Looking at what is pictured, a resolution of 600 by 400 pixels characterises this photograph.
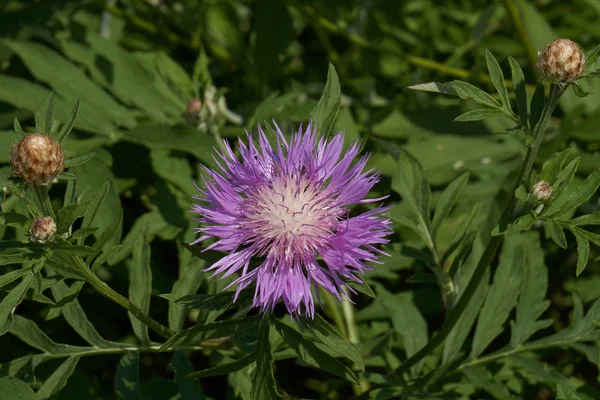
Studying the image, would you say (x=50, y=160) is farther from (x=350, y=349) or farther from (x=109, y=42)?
(x=109, y=42)

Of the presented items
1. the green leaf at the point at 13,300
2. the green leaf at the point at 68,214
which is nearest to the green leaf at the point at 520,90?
the green leaf at the point at 68,214

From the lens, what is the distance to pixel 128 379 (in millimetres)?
2441

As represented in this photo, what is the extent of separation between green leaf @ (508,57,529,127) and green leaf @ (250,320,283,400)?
97 centimetres

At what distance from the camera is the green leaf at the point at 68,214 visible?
1.90 meters

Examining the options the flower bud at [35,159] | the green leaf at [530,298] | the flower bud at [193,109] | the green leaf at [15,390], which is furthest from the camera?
the flower bud at [193,109]

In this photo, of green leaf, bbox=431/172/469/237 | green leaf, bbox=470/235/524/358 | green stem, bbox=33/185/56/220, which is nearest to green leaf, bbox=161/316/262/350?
green stem, bbox=33/185/56/220

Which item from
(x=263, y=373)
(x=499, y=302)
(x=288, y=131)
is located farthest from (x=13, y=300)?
(x=288, y=131)

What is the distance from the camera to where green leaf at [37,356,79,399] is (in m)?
2.38

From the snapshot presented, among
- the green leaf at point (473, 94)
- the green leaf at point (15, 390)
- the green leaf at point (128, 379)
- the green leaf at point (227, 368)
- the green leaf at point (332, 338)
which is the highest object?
the green leaf at point (473, 94)

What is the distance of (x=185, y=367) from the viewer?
2471mm

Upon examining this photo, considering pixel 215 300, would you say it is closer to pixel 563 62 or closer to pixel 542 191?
pixel 542 191

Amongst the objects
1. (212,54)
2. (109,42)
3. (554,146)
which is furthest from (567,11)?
(109,42)

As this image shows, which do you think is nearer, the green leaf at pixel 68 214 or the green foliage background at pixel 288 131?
the green leaf at pixel 68 214

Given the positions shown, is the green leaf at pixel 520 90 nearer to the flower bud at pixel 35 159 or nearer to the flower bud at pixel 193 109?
the flower bud at pixel 35 159
